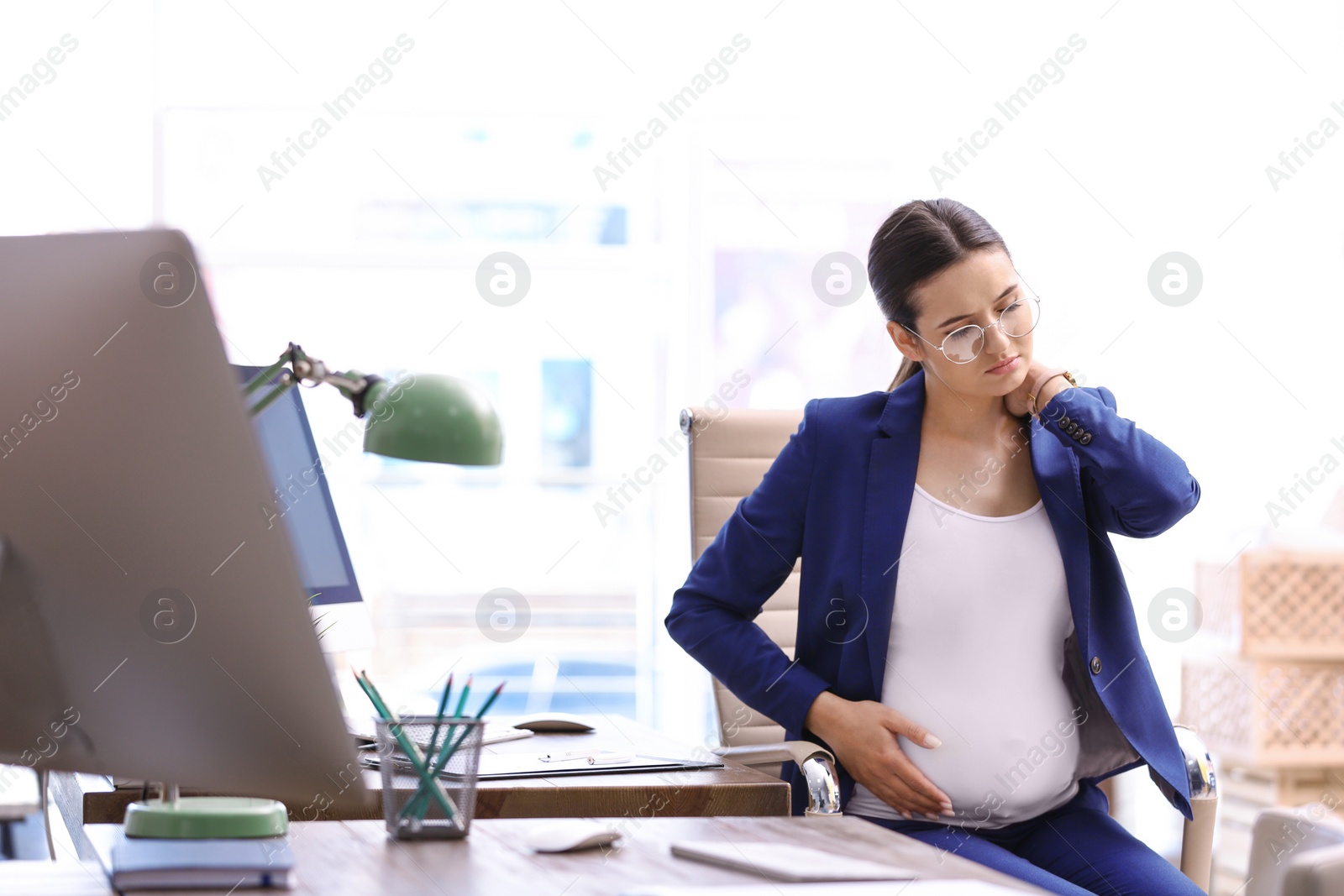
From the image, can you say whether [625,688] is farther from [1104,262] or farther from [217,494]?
[217,494]

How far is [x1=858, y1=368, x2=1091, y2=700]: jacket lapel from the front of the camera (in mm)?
1512

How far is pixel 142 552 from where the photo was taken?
2.33 ft

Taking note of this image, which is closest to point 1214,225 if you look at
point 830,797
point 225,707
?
point 830,797

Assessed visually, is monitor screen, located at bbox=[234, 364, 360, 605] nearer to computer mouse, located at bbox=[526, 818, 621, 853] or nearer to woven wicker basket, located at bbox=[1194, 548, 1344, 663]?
computer mouse, located at bbox=[526, 818, 621, 853]

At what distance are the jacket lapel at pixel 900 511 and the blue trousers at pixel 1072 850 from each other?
19cm

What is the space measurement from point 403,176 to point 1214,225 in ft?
8.35

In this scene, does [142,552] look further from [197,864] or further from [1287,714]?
[1287,714]

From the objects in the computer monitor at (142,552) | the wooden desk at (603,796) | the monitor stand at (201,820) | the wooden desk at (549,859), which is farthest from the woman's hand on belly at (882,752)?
the computer monitor at (142,552)

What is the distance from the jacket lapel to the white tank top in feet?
0.06

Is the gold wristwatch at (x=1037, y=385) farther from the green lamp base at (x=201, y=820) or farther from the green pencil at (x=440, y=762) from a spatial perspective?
the green lamp base at (x=201, y=820)

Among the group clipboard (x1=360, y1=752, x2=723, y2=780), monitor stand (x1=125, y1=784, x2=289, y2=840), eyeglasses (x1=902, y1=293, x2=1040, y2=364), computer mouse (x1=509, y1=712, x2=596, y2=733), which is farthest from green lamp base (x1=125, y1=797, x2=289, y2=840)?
eyeglasses (x1=902, y1=293, x2=1040, y2=364)

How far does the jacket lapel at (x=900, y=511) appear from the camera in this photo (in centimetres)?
151

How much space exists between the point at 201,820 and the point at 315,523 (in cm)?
58

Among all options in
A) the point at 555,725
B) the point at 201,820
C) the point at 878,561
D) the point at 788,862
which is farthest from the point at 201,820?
the point at 878,561
